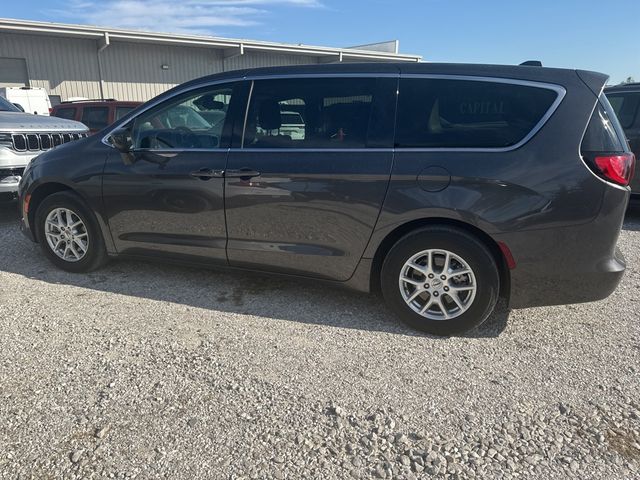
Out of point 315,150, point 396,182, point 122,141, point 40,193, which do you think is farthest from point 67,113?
point 396,182

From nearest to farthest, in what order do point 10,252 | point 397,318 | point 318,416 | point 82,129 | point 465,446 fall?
point 465,446 → point 318,416 → point 397,318 → point 10,252 → point 82,129

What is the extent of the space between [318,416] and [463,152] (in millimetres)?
1842

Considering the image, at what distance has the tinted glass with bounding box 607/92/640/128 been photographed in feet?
22.1

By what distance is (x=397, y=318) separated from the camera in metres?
3.66

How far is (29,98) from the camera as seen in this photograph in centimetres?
1588

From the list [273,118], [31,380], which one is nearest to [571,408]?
[273,118]

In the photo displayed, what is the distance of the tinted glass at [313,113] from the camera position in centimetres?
343

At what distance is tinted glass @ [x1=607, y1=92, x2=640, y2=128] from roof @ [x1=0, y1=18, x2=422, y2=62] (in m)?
17.8

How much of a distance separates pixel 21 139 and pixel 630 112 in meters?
8.17

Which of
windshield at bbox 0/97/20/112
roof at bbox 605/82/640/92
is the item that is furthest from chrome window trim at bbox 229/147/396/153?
windshield at bbox 0/97/20/112

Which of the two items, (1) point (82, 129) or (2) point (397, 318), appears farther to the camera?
(1) point (82, 129)

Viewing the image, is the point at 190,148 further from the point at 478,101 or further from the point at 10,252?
the point at 10,252

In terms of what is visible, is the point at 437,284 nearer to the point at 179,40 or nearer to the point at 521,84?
the point at 521,84

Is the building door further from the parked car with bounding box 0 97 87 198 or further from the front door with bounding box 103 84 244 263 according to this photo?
the front door with bounding box 103 84 244 263
